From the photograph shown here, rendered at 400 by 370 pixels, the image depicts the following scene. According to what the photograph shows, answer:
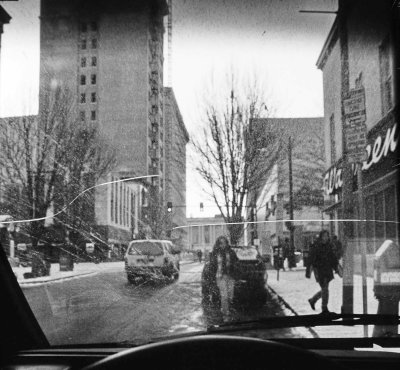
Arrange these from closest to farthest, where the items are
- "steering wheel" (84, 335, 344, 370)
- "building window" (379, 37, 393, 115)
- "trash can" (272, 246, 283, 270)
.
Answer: "steering wheel" (84, 335, 344, 370)
"building window" (379, 37, 393, 115)
"trash can" (272, 246, 283, 270)

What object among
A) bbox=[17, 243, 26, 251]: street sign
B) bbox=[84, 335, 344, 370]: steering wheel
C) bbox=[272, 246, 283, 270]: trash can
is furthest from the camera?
bbox=[17, 243, 26, 251]: street sign

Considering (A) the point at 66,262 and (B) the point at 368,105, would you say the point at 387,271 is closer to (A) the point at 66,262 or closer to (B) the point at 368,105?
(B) the point at 368,105

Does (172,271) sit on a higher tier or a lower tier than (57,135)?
lower

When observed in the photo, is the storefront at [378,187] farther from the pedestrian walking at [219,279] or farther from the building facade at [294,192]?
the pedestrian walking at [219,279]

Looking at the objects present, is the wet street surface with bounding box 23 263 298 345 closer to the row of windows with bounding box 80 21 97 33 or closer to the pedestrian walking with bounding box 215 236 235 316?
the pedestrian walking with bounding box 215 236 235 316

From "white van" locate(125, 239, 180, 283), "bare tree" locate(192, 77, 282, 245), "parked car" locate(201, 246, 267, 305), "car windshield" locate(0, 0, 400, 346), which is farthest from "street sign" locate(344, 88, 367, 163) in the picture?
"white van" locate(125, 239, 180, 283)

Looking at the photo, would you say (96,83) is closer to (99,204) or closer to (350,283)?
(99,204)

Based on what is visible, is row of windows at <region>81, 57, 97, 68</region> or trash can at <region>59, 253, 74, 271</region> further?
trash can at <region>59, 253, 74, 271</region>

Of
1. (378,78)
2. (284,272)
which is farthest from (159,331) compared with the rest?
(378,78)
